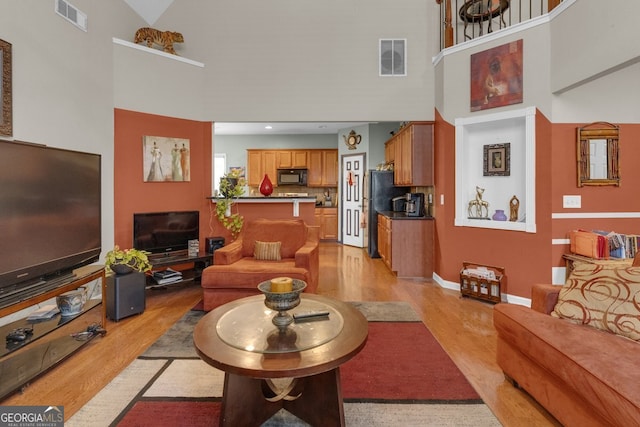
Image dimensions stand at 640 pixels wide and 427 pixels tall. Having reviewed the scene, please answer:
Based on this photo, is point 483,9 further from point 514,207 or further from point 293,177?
point 293,177

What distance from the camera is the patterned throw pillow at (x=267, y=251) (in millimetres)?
3846

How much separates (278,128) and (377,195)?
9.66 ft

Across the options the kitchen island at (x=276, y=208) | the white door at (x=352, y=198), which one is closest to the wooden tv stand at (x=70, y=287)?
the kitchen island at (x=276, y=208)

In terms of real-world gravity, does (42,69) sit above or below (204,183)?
above

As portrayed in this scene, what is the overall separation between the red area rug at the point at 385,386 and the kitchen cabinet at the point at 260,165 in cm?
622

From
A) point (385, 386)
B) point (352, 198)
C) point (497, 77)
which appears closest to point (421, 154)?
point (497, 77)

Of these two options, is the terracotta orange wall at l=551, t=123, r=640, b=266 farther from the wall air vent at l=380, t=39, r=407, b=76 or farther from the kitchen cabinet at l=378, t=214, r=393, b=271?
the wall air vent at l=380, t=39, r=407, b=76

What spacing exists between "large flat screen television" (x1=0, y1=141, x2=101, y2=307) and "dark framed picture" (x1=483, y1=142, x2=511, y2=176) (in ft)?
14.0

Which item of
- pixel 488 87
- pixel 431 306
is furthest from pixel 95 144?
pixel 488 87

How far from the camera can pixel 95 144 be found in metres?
3.74

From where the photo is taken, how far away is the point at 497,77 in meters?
3.79

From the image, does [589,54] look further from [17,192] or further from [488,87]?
[17,192]

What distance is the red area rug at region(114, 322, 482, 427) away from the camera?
71.4 inches

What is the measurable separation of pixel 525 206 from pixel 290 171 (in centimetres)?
556
